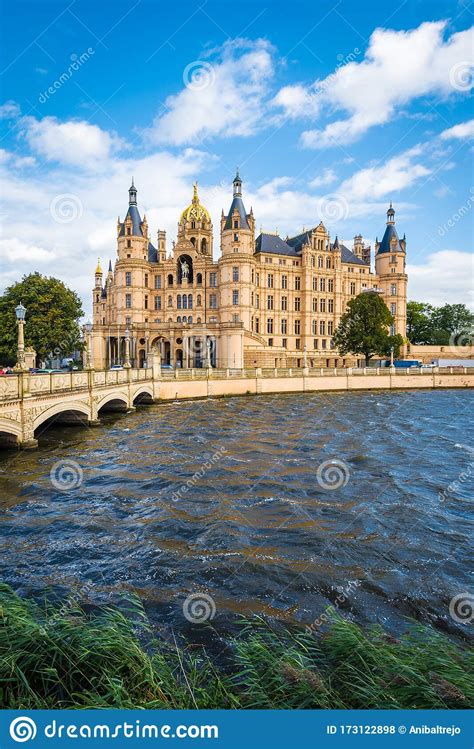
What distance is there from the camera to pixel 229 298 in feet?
219

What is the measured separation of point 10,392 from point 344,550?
1342 cm

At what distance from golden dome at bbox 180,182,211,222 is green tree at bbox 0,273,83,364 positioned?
37958mm

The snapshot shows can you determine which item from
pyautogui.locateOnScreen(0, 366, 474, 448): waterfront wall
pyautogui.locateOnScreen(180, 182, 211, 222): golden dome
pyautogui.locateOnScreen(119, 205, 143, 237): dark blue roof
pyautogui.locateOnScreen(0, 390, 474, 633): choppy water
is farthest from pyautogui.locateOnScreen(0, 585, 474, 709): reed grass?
pyautogui.locateOnScreen(180, 182, 211, 222): golden dome

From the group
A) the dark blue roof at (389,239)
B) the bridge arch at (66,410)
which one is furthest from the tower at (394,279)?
the bridge arch at (66,410)

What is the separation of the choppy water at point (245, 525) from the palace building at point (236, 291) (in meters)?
42.5

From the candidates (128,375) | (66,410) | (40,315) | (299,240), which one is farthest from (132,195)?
(66,410)

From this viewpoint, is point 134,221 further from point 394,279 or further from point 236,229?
point 394,279

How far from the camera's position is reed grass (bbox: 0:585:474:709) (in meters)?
4.57

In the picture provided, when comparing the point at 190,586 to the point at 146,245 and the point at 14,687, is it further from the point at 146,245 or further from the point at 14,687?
the point at 146,245

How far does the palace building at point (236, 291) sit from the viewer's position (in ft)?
216

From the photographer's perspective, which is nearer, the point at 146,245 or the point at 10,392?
the point at 10,392

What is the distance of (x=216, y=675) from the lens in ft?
17.8

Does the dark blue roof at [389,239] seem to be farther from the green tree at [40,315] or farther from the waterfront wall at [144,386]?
the green tree at [40,315]
